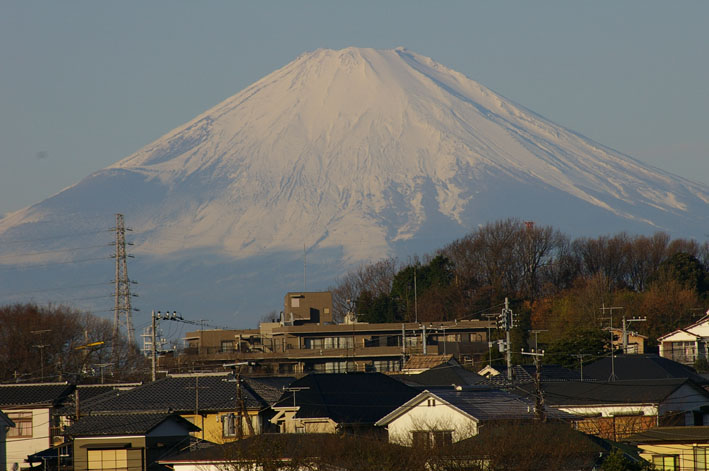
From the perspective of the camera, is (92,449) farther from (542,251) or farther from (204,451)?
(542,251)

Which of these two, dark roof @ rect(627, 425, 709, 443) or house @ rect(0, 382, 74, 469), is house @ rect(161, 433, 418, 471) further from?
house @ rect(0, 382, 74, 469)

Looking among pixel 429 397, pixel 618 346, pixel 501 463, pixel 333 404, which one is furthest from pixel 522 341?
pixel 501 463

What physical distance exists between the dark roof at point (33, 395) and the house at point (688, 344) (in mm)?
31952

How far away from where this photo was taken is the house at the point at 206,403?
125 ft

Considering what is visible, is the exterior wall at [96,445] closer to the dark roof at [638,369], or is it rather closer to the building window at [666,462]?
the building window at [666,462]

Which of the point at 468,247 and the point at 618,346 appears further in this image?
the point at 468,247

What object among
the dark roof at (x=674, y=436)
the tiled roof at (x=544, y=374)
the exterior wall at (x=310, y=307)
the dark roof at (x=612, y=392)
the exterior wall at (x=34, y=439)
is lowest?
the exterior wall at (x=34, y=439)

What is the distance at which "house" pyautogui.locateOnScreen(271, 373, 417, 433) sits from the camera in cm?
3775

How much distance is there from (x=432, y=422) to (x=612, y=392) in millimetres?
11188

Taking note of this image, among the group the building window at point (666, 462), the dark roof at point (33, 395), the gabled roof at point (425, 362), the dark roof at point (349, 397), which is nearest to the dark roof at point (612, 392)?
the dark roof at point (349, 397)

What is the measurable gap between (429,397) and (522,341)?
38.5m

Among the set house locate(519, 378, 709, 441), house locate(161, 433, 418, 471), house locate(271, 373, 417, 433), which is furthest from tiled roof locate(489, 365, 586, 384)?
house locate(161, 433, 418, 471)

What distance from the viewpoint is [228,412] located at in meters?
38.6

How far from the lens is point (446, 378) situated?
5009 cm
